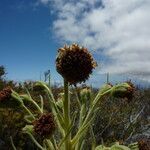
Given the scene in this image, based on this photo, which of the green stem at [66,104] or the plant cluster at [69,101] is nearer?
the plant cluster at [69,101]

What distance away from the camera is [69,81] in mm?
3289

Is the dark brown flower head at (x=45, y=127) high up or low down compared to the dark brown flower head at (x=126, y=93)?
down

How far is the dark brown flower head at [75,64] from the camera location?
3.24m

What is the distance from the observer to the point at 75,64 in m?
3.24

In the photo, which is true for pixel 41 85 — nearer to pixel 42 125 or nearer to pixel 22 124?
pixel 42 125

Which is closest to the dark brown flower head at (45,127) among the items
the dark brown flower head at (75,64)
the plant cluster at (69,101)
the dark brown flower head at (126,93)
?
the plant cluster at (69,101)

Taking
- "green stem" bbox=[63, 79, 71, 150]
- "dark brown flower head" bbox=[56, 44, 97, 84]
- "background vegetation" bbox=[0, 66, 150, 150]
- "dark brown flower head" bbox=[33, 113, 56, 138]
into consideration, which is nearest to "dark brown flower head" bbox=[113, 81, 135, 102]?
"green stem" bbox=[63, 79, 71, 150]

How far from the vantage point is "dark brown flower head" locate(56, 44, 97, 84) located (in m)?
3.24

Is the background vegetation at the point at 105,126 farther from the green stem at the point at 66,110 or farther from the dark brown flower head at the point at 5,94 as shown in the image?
the green stem at the point at 66,110

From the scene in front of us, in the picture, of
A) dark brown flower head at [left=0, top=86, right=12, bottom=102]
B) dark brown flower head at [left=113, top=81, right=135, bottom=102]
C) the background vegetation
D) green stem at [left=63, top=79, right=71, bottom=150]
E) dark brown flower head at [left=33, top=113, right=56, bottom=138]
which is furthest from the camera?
the background vegetation

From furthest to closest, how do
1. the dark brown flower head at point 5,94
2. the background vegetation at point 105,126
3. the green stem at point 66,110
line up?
the background vegetation at point 105,126 → the dark brown flower head at point 5,94 → the green stem at point 66,110

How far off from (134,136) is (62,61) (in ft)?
17.2

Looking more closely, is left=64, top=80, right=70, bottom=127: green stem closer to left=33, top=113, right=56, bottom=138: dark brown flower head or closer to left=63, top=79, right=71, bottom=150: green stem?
left=63, top=79, right=71, bottom=150: green stem

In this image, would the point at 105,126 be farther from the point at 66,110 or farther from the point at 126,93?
the point at 66,110
